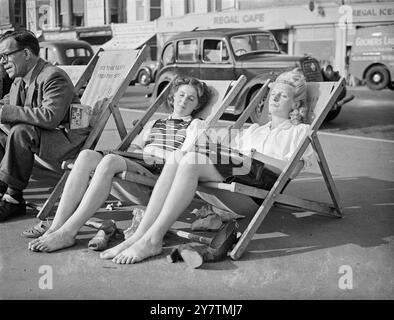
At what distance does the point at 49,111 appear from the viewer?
4.05 metres

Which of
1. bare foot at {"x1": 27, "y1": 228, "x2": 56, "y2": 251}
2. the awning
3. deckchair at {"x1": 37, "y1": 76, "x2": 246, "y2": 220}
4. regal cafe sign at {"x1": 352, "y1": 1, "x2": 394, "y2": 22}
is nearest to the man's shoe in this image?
deckchair at {"x1": 37, "y1": 76, "x2": 246, "y2": 220}

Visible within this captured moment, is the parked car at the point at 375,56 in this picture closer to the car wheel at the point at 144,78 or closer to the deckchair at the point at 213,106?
the car wheel at the point at 144,78

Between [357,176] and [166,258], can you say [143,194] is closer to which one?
[166,258]

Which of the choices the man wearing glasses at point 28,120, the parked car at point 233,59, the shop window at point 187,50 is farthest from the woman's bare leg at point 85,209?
the shop window at point 187,50

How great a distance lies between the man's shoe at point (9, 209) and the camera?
13.3 ft

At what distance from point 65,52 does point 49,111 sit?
45.8 ft

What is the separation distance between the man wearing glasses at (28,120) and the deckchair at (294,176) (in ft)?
4.11

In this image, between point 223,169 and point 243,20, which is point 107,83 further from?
A: point 243,20

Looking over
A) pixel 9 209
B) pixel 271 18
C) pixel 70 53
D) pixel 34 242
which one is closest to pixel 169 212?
pixel 34 242

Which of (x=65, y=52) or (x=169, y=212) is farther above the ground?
(x=65, y=52)

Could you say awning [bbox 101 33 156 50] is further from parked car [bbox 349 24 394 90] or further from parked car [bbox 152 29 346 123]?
parked car [bbox 152 29 346 123]

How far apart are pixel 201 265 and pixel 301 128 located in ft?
4.04

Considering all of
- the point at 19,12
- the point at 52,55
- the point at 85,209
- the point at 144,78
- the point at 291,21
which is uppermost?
the point at 291,21

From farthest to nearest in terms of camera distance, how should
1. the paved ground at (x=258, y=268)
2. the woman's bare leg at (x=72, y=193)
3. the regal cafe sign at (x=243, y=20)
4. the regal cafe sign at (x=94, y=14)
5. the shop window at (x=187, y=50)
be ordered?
the regal cafe sign at (x=243, y=20) < the shop window at (x=187, y=50) < the regal cafe sign at (x=94, y=14) < the woman's bare leg at (x=72, y=193) < the paved ground at (x=258, y=268)
